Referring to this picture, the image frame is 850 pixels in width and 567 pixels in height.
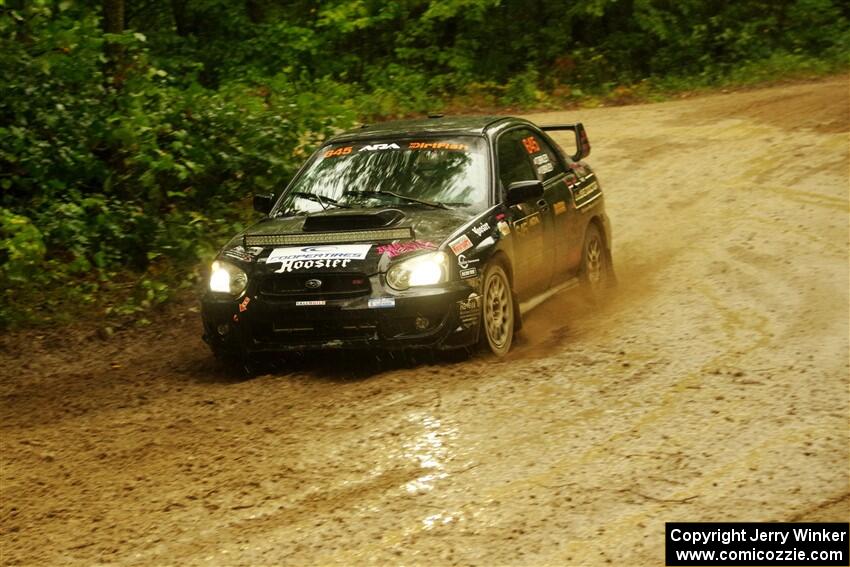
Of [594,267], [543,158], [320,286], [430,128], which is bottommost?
[594,267]

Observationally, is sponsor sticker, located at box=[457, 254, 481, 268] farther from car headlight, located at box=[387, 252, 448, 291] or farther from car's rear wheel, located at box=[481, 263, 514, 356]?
car's rear wheel, located at box=[481, 263, 514, 356]

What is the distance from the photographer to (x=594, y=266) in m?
10.8

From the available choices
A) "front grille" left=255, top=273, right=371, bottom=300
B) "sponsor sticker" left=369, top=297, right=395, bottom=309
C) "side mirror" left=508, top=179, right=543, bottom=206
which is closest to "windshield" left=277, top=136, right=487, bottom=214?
"side mirror" left=508, top=179, right=543, bottom=206

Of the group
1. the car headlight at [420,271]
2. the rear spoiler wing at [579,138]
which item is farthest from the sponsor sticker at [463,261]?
the rear spoiler wing at [579,138]

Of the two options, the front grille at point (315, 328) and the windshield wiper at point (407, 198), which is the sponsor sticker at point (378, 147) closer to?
the windshield wiper at point (407, 198)

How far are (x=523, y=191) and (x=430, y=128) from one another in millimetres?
1048

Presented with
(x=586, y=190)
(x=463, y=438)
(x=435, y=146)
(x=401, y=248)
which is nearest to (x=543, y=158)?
(x=586, y=190)

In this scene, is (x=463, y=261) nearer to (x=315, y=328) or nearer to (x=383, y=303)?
(x=383, y=303)

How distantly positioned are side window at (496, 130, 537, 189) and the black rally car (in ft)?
0.06

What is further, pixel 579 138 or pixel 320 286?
pixel 579 138

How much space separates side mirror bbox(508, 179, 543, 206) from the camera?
8.84 m

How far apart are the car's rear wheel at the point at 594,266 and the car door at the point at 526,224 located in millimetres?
872

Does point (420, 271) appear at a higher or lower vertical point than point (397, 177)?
lower

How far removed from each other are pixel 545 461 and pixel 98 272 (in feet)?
23.1
